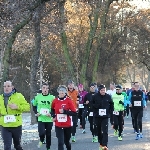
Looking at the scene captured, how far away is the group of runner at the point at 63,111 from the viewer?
10172mm

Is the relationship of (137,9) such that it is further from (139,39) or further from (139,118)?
(139,118)

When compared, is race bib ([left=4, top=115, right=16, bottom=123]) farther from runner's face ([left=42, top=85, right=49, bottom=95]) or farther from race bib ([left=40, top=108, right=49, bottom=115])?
race bib ([left=40, top=108, right=49, bottom=115])

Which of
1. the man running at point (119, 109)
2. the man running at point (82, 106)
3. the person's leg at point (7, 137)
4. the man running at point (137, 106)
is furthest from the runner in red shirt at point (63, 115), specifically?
the man running at point (82, 106)

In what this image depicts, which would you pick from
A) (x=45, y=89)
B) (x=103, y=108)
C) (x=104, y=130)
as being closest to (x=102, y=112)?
(x=103, y=108)

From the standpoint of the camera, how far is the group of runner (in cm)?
1017

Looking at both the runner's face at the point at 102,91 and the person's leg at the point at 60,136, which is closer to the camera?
the person's leg at the point at 60,136

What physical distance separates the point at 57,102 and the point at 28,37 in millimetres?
14191

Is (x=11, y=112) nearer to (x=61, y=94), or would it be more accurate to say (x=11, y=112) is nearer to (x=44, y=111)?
(x=61, y=94)

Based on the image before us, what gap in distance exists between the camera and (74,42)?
1880 inches

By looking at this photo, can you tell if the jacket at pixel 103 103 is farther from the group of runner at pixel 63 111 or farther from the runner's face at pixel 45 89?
the runner's face at pixel 45 89

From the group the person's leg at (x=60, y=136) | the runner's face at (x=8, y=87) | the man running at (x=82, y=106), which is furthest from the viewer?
the man running at (x=82, y=106)

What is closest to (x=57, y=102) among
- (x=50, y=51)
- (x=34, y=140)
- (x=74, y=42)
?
(x=34, y=140)

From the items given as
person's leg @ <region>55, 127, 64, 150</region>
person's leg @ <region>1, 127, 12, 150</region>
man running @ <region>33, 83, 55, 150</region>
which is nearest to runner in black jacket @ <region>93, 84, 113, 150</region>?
man running @ <region>33, 83, 55, 150</region>

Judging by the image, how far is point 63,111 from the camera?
11.2m
